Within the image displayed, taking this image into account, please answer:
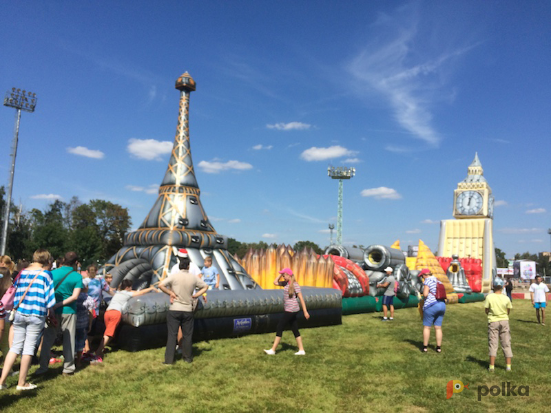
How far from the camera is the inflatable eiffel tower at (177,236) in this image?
15805 millimetres

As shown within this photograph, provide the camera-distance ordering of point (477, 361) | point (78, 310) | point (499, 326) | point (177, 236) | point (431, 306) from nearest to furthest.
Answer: point (78, 310)
point (499, 326)
point (477, 361)
point (431, 306)
point (177, 236)

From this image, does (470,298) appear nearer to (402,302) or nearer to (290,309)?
(402,302)

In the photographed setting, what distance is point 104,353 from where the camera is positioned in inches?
282

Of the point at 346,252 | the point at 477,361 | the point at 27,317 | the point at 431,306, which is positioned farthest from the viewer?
the point at 346,252

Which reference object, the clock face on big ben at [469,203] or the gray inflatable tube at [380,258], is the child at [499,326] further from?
the clock face on big ben at [469,203]

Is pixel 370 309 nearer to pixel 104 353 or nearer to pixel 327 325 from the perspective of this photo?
pixel 327 325

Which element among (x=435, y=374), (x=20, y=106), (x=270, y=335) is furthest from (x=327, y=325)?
(x=20, y=106)

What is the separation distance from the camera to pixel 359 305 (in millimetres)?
14352

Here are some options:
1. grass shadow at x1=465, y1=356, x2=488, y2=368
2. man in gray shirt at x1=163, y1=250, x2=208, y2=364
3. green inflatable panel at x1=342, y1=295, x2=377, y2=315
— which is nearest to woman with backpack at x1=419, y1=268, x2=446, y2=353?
grass shadow at x1=465, y1=356, x2=488, y2=368

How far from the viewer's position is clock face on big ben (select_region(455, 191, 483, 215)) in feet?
137

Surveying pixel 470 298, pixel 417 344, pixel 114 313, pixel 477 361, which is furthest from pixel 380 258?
pixel 114 313

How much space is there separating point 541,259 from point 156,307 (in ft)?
385

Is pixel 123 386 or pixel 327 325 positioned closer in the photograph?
pixel 123 386

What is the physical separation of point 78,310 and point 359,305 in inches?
402
